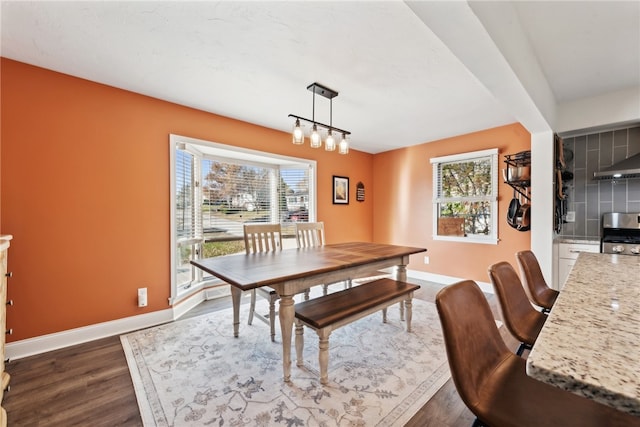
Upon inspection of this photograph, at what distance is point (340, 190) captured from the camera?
4711mm

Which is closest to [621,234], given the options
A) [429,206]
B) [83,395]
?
[429,206]

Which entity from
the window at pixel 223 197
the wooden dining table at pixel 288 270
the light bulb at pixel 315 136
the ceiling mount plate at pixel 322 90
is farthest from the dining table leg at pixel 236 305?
the ceiling mount plate at pixel 322 90

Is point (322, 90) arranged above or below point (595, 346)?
above

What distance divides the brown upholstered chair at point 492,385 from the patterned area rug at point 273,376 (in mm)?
785

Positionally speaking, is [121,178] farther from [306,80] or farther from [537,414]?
[537,414]

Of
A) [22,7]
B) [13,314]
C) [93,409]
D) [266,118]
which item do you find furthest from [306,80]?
[13,314]

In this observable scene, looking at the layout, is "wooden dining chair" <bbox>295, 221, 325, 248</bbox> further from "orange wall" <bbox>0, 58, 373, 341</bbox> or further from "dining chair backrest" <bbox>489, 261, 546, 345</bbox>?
"dining chair backrest" <bbox>489, 261, 546, 345</bbox>

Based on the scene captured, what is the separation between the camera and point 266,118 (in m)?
3.33

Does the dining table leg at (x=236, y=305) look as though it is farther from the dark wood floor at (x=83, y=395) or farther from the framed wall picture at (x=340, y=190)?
the framed wall picture at (x=340, y=190)

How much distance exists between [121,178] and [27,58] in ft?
3.50

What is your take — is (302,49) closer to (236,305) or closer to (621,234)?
(236,305)

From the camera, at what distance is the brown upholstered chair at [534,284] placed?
170 centimetres

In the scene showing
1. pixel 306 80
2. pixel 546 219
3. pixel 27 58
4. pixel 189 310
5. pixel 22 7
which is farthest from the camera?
pixel 189 310

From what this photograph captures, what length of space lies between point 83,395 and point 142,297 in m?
1.04
